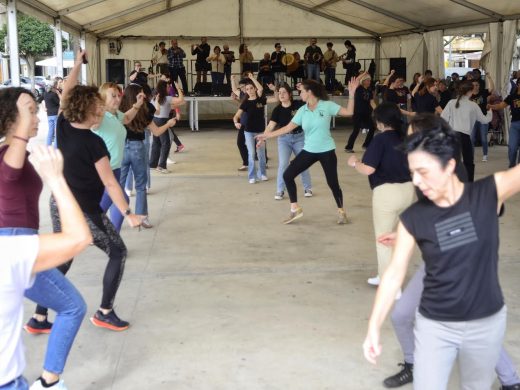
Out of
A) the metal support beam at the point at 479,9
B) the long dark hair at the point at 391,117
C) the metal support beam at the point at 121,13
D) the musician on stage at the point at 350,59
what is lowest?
the long dark hair at the point at 391,117

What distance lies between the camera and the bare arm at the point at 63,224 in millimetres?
1990

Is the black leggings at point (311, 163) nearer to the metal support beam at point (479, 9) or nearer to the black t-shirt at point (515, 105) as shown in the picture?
the black t-shirt at point (515, 105)

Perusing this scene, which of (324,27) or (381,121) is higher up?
(324,27)

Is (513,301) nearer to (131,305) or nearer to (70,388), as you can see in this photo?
(131,305)

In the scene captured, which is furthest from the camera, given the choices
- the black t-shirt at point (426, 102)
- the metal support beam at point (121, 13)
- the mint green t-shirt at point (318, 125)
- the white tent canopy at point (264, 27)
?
the metal support beam at point (121, 13)

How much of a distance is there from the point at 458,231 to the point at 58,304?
1.90 meters

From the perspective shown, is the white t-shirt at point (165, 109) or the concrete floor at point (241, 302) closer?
the concrete floor at point (241, 302)

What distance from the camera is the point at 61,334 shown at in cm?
315

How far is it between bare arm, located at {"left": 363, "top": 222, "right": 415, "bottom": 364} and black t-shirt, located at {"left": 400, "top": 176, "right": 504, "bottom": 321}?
48 millimetres

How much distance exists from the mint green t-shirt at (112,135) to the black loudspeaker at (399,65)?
51.9ft

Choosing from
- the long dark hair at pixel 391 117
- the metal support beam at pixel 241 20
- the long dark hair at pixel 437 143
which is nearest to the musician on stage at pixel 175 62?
the metal support beam at pixel 241 20

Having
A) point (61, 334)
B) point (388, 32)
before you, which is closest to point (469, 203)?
point (61, 334)

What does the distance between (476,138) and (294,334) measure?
1103 cm

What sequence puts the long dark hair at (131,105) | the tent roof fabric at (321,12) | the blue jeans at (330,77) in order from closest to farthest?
1. the long dark hair at (131,105)
2. the tent roof fabric at (321,12)
3. the blue jeans at (330,77)
